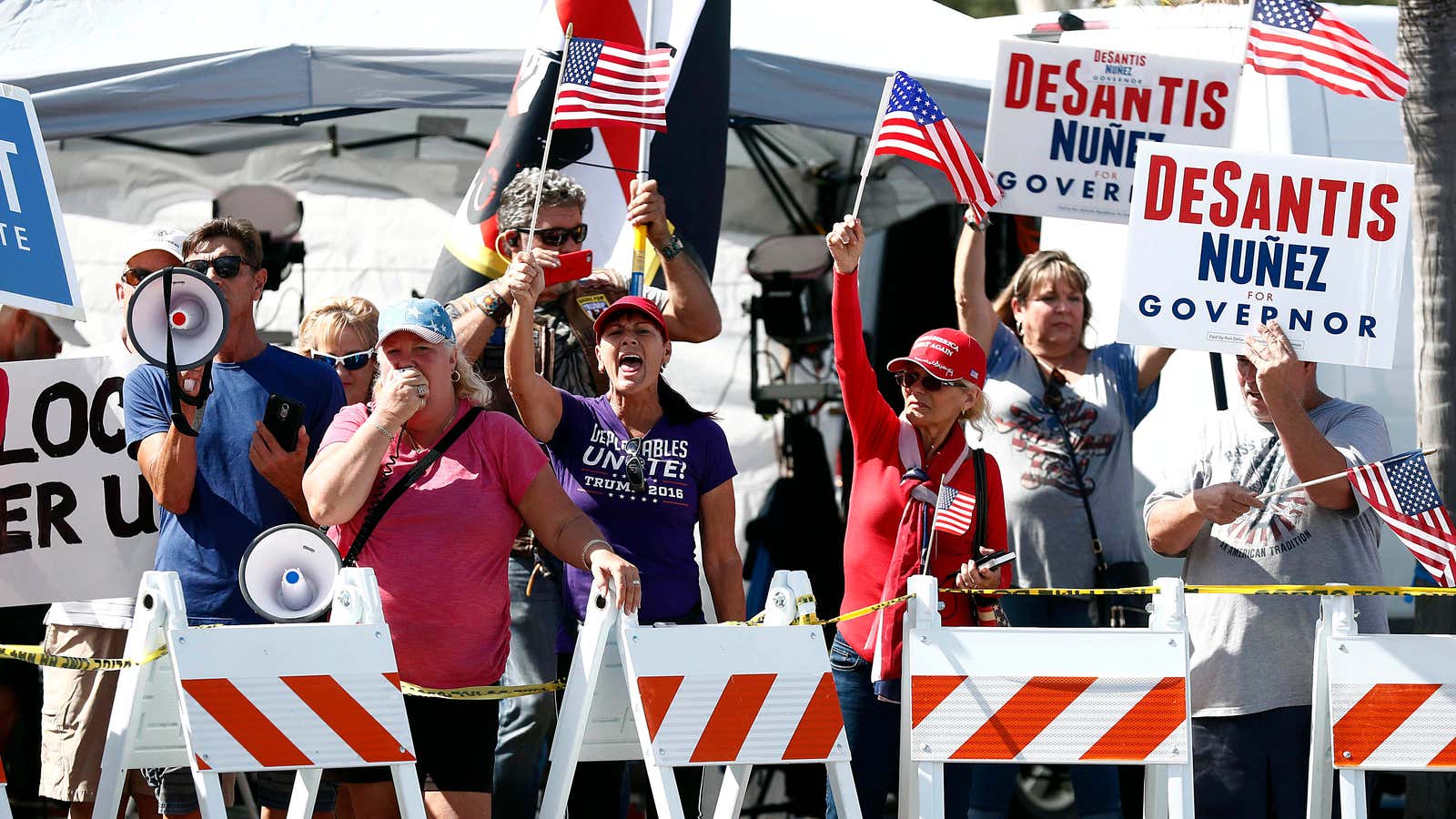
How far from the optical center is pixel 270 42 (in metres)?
6.44

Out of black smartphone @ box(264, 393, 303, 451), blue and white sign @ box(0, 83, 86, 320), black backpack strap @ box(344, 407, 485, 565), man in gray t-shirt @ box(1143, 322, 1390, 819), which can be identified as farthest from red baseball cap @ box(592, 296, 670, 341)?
man in gray t-shirt @ box(1143, 322, 1390, 819)

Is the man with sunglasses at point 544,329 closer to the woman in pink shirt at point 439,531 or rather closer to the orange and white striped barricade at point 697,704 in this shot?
the woman in pink shirt at point 439,531

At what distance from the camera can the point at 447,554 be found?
13.4ft

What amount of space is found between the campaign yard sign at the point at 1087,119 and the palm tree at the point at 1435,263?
647 millimetres

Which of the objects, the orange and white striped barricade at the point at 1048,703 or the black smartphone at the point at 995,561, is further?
the black smartphone at the point at 995,561

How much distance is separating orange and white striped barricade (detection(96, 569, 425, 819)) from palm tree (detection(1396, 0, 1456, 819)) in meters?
3.71

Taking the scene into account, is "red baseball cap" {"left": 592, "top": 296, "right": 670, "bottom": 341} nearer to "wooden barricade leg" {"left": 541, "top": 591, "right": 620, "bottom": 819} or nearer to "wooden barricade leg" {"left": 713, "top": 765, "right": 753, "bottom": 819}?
"wooden barricade leg" {"left": 541, "top": 591, "right": 620, "bottom": 819}

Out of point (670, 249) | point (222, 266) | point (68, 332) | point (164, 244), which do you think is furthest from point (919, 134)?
point (68, 332)

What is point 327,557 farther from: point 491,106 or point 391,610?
point 491,106

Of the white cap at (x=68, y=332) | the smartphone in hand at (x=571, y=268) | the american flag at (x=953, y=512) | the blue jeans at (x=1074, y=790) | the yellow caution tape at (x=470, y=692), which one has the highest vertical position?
the white cap at (x=68, y=332)

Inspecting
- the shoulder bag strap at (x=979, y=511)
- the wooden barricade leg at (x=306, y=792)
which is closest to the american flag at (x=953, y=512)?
the shoulder bag strap at (x=979, y=511)

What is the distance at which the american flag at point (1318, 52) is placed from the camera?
551 cm

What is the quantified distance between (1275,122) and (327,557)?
4016mm

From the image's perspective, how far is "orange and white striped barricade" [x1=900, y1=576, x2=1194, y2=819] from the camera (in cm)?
412
